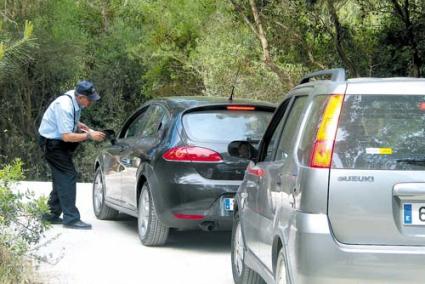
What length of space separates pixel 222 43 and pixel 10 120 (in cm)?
875

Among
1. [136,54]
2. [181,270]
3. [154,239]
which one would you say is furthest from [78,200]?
[136,54]

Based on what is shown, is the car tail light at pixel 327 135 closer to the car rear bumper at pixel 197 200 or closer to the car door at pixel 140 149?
the car rear bumper at pixel 197 200

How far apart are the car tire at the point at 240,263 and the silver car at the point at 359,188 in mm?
1820

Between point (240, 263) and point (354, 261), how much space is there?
2.62 meters

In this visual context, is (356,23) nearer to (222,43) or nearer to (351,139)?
(222,43)

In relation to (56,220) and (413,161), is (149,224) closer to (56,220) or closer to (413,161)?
(56,220)

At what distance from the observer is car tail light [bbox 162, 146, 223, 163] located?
26.3ft

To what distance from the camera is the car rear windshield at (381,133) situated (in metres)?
4.22

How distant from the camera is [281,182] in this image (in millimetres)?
4871

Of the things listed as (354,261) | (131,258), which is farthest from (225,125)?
(354,261)

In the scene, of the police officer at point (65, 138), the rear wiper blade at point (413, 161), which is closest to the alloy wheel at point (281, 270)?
the rear wiper blade at point (413, 161)

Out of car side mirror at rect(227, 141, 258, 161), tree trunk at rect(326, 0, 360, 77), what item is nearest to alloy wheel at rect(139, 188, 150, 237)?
car side mirror at rect(227, 141, 258, 161)

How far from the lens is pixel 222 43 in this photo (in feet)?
56.4

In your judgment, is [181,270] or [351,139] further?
[181,270]
